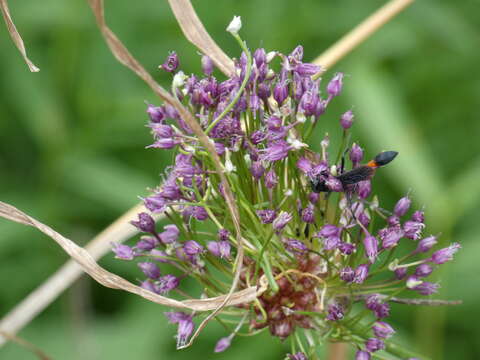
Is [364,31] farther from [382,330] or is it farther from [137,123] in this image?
[137,123]

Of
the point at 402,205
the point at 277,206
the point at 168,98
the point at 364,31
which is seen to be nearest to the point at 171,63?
the point at 168,98

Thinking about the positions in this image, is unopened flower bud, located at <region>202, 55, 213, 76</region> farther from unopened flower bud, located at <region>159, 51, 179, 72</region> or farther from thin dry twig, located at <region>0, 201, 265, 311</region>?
thin dry twig, located at <region>0, 201, 265, 311</region>

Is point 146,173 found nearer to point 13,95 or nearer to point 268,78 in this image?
point 13,95

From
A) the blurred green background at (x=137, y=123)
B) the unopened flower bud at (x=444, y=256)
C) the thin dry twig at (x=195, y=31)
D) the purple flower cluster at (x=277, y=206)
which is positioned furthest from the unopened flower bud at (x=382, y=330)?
the blurred green background at (x=137, y=123)

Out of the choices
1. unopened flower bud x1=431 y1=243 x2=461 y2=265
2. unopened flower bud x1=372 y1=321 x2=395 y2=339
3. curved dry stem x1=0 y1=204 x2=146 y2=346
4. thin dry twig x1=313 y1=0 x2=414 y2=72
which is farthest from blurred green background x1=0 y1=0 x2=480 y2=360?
unopened flower bud x1=372 y1=321 x2=395 y2=339

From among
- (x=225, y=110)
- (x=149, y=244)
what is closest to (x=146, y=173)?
(x=149, y=244)

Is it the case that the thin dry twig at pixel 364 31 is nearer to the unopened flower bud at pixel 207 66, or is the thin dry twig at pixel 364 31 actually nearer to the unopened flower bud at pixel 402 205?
the unopened flower bud at pixel 207 66

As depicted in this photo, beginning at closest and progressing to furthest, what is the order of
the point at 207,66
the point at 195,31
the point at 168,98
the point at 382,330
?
the point at 168,98, the point at 382,330, the point at 207,66, the point at 195,31
